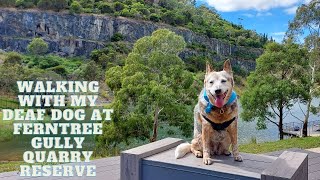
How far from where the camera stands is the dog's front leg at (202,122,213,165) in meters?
2.14

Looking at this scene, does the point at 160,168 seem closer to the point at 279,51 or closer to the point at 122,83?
the point at 122,83

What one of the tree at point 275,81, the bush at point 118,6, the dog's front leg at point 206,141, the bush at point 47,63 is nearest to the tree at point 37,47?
the bush at point 47,63

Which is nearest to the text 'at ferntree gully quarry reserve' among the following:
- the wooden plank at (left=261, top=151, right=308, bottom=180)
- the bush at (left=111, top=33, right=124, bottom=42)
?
the wooden plank at (left=261, top=151, right=308, bottom=180)

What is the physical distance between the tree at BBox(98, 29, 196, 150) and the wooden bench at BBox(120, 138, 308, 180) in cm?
530

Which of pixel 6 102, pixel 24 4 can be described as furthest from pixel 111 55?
pixel 24 4

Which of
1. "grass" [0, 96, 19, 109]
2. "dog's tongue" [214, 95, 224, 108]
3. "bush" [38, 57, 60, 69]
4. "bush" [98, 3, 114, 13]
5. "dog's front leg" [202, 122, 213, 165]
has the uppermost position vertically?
"bush" [98, 3, 114, 13]

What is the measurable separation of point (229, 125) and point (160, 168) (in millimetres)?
536

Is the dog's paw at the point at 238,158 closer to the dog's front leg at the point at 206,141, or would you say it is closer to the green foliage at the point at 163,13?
the dog's front leg at the point at 206,141

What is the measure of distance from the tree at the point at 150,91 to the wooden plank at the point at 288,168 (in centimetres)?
546

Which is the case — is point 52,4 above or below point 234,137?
above

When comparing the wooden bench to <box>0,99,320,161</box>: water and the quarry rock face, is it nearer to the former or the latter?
<box>0,99,320,161</box>: water

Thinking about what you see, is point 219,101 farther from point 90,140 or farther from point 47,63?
point 47,63

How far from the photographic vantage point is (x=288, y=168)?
6.77 ft

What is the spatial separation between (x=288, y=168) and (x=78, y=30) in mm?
40662
